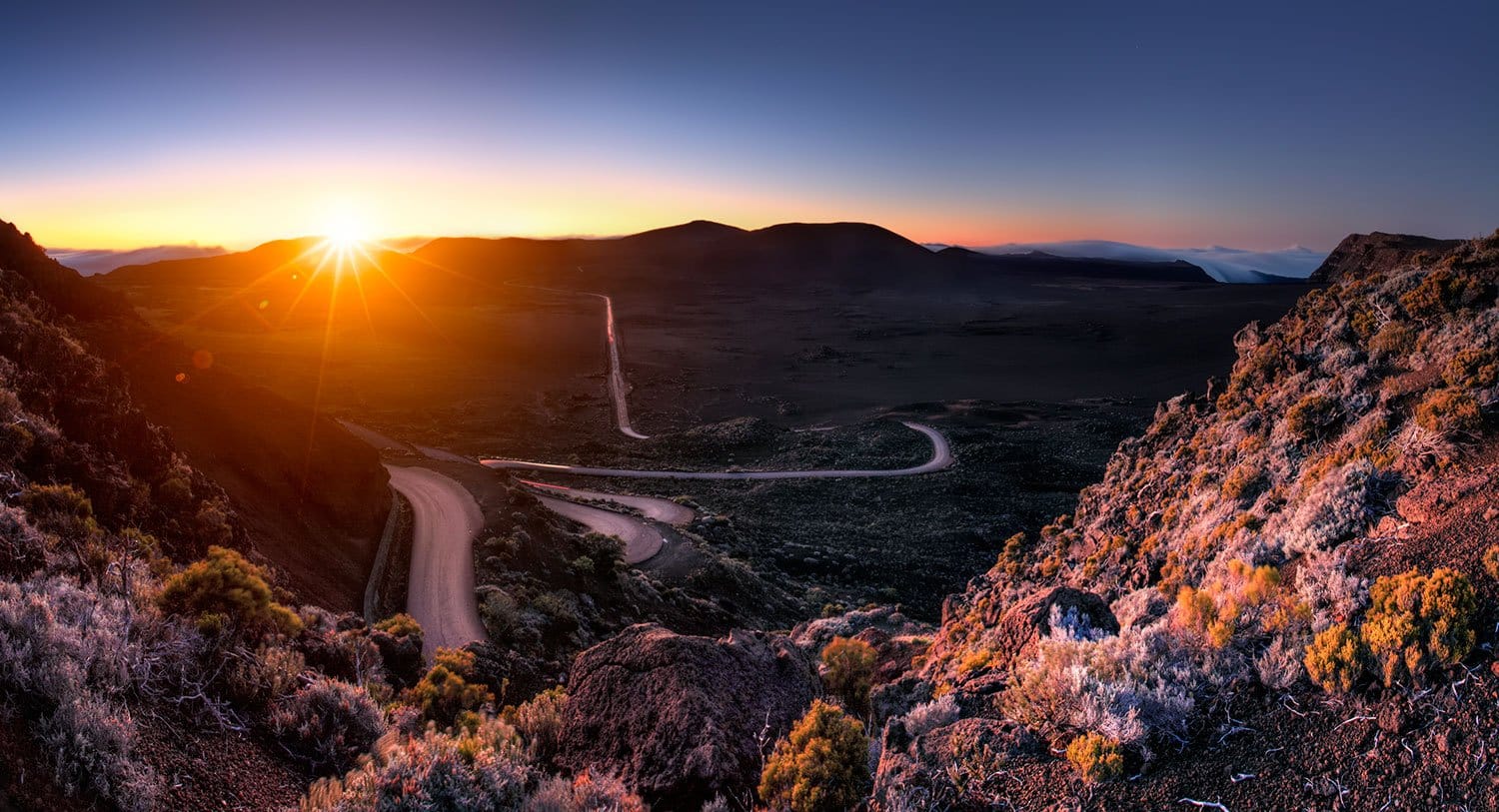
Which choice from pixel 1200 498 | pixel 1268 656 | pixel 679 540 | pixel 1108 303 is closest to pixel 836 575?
pixel 679 540

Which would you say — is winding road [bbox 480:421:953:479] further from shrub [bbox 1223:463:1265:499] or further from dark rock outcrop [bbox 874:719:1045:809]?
dark rock outcrop [bbox 874:719:1045:809]

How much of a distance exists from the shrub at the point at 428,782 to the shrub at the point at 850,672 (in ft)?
16.8

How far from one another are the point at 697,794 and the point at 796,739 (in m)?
1.08

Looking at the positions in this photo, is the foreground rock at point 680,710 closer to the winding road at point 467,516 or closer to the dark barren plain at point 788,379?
the winding road at point 467,516

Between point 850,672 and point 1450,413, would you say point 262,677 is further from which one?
point 1450,413

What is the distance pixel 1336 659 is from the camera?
17.6ft

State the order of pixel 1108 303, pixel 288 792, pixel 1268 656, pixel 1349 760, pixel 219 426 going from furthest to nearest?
pixel 1108 303 < pixel 219 426 < pixel 288 792 < pixel 1268 656 < pixel 1349 760

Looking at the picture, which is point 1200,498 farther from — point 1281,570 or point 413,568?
point 413,568

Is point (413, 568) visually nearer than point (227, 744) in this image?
No

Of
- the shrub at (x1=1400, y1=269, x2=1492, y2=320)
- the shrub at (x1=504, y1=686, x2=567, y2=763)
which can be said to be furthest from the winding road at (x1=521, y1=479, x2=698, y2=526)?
the shrub at (x1=1400, y1=269, x2=1492, y2=320)

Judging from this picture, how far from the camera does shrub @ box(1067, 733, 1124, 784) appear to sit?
5.27m

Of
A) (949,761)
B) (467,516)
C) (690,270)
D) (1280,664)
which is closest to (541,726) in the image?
(949,761)

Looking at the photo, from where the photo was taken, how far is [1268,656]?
18.6ft

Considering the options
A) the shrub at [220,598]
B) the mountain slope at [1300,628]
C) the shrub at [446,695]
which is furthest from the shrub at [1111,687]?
the shrub at [220,598]
